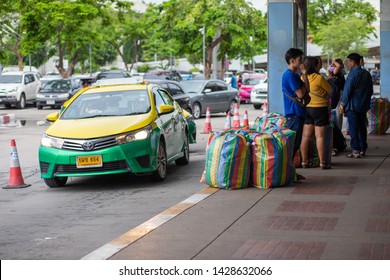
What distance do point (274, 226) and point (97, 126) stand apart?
15.3 ft

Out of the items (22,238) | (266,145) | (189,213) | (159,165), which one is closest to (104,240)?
(22,238)

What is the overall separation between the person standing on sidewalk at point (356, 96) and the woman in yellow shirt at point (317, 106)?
1948 millimetres

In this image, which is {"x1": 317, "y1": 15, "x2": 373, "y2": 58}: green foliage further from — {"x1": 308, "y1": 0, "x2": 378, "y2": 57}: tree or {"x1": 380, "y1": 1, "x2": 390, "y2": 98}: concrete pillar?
{"x1": 380, "y1": 1, "x2": 390, "y2": 98}: concrete pillar

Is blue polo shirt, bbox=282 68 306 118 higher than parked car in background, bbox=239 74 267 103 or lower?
higher

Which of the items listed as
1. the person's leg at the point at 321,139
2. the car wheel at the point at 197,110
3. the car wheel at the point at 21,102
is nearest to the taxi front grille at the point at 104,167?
the person's leg at the point at 321,139

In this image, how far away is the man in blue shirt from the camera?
41.7 ft

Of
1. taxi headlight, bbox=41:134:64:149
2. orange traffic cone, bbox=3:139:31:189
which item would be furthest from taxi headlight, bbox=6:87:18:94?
taxi headlight, bbox=41:134:64:149

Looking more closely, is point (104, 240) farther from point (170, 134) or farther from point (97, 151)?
point (170, 134)

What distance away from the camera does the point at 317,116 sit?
13.5 meters

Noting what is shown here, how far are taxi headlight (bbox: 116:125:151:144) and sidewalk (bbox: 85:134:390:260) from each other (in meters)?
1.51

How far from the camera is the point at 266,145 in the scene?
11.7m

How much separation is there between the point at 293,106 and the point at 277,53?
16.2 ft

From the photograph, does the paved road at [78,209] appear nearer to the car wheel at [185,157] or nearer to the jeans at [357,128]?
the car wheel at [185,157]

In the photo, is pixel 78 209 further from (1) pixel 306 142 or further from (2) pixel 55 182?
(1) pixel 306 142
